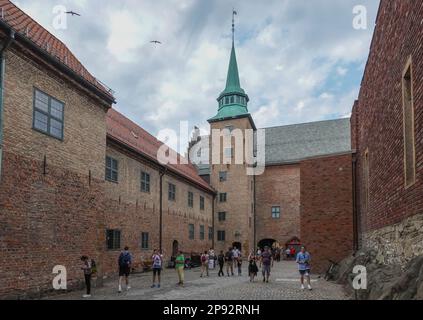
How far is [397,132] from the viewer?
1009 centimetres

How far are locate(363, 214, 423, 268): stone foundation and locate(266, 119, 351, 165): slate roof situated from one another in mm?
32522

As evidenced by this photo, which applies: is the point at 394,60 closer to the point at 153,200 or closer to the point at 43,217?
the point at 43,217

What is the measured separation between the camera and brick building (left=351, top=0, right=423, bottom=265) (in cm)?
812

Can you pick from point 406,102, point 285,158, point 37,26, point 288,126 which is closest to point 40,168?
point 37,26

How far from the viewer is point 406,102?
9.29 m

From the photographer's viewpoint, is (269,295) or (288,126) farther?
(288,126)

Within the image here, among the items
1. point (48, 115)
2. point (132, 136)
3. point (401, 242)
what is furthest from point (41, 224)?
point (132, 136)

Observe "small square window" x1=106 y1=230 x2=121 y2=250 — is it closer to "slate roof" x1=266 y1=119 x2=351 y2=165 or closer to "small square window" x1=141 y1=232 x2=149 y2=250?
"small square window" x1=141 y1=232 x2=149 y2=250

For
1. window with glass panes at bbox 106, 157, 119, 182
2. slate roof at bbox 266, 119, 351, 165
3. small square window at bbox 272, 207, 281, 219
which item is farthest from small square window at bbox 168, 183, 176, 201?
slate roof at bbox 266, 119, 351, 165

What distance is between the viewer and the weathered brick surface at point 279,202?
142ft

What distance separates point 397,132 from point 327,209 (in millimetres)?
13798

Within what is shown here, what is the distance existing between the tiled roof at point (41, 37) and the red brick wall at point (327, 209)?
1257 centimetres

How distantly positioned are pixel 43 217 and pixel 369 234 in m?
11.7

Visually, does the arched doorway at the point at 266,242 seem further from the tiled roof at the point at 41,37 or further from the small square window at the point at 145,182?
the tiled roof at the point at 41,37
